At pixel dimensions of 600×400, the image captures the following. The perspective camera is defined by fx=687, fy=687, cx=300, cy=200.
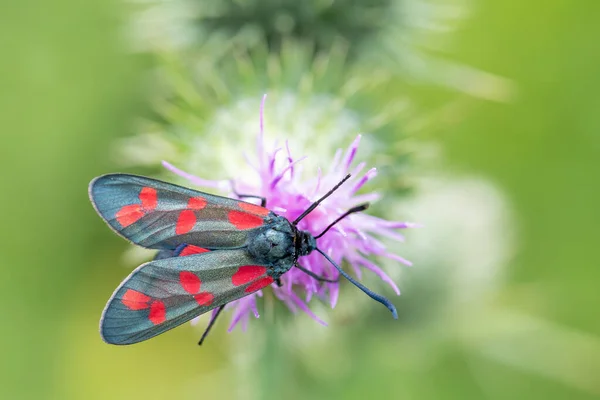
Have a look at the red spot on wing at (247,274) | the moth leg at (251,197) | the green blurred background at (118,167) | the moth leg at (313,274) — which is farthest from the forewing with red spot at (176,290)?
the green blurred background at (118,167)

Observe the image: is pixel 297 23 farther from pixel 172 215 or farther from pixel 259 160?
pixel 172 215

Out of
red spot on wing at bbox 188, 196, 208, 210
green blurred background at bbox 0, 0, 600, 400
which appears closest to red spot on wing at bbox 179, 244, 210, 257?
red spot on wing at bbox 188, 196, 208, 210

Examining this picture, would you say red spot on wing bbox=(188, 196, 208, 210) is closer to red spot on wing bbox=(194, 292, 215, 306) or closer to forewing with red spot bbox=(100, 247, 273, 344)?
forewing with red spot bbox=(100, 247, 273, 344)

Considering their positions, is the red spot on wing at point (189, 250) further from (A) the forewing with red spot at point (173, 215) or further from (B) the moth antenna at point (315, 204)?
(B) the moth antenna at point (315, 204)

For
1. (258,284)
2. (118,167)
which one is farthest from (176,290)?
(118,167)

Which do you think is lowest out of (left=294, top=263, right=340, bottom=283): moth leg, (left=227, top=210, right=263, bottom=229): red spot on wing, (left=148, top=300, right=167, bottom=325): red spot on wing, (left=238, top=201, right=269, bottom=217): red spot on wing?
(left=148, top=300, right=167, bottom=325): red spot on wing

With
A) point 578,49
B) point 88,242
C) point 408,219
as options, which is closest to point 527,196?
point 578,49

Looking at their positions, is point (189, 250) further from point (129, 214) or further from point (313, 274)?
point (313, 274)
